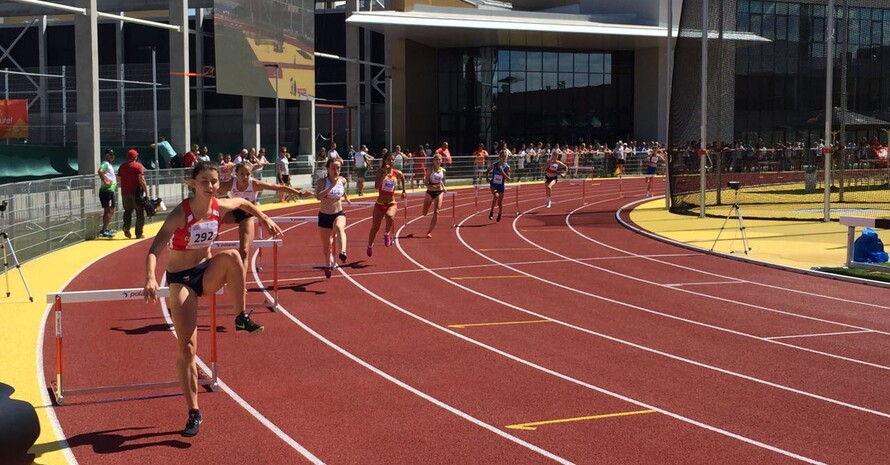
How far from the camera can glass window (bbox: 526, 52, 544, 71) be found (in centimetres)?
6100

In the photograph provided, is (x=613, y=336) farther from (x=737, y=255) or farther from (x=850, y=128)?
(x=850, y=128)

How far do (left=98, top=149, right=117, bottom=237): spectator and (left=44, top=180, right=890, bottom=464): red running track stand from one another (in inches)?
179

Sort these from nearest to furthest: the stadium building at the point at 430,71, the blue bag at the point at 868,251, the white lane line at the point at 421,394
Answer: the white lane line at the point at 421,394 < the blue bag at the point at 868,251 < the stadium building at the point at 430,71

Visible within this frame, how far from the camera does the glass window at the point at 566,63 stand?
6197 centimetres

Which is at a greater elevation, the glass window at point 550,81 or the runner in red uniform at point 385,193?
the glass window at point 550,81

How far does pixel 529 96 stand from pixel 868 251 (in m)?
44.1

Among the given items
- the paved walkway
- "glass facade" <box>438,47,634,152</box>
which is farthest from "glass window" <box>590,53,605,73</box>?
the paved walkway

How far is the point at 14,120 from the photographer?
43312 mm

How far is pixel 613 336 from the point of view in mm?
12086

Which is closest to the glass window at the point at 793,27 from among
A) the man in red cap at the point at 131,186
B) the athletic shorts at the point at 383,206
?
the athletic shorts at the point at 383,206

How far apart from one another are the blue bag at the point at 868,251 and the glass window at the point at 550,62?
44.6 m

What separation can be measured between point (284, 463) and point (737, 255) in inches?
570

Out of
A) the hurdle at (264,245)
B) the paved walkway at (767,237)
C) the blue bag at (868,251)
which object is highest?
the hurdle at (264,245)

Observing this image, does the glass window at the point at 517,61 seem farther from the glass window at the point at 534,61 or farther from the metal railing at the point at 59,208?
the metal railing at the point at 59,208
